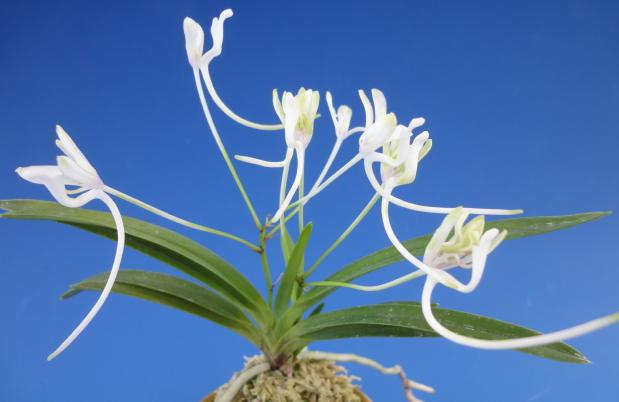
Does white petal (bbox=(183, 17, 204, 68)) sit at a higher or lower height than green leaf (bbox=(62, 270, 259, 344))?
higher

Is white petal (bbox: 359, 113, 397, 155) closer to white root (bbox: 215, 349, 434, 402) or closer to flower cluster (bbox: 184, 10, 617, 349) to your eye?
flower cluster (bbox: 184, 10, 617, 349)

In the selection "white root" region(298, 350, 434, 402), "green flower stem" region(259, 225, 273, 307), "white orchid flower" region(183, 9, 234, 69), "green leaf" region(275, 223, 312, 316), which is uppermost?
"white orchid flower" region(183, 9, 234, 69)

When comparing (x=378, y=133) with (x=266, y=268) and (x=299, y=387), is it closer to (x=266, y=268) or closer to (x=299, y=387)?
(x=266, y=268)

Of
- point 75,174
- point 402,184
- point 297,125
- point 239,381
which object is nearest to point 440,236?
point 402,184

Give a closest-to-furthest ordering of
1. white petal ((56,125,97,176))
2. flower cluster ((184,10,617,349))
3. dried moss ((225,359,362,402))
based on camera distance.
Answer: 1. flower cluster ((184,10,617,349))
2. white petal ((56,125,97,176))
3. dried moss ((225,359,362,402))

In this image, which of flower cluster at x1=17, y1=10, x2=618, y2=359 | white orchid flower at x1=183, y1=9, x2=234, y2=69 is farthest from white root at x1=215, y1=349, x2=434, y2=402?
white orchid flower at x1=183, y1=9, x2=234, y2=69

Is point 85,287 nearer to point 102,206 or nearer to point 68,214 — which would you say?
point 68,214
